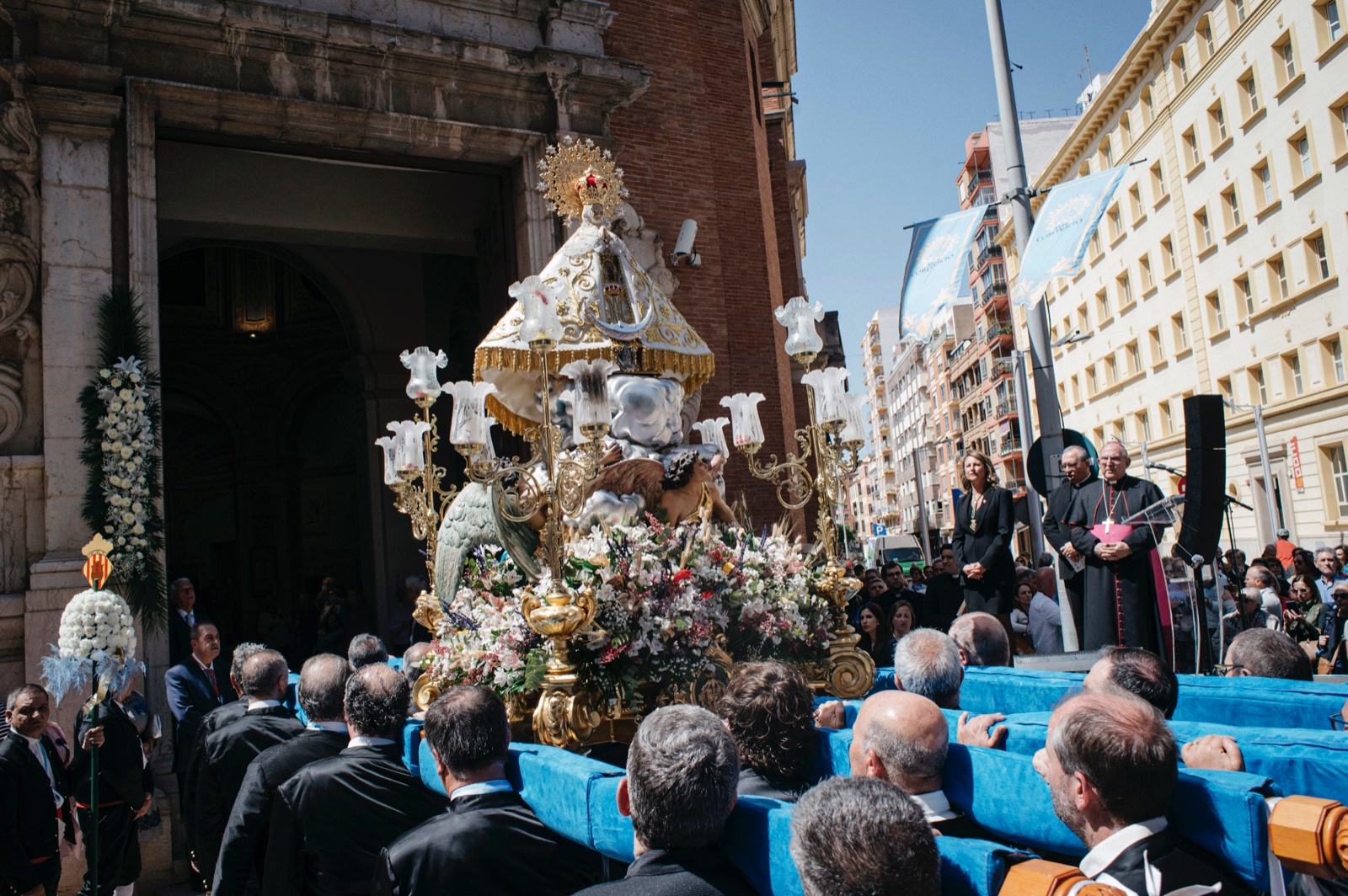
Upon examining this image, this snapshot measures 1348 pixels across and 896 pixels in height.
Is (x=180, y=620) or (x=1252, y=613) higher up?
(x=180, y=620)

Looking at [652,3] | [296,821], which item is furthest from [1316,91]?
[296,821]

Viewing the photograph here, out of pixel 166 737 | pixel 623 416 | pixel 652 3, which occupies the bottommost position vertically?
pixel 166 737

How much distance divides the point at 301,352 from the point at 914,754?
56.8ft

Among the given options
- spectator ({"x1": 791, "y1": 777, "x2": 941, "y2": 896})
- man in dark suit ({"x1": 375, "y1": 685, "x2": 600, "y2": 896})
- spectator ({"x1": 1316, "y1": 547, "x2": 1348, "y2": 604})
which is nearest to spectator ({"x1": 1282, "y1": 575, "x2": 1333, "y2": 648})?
spectator ({"x1": 1316, "y1": 547, "x2": 1348, "y2": 604})

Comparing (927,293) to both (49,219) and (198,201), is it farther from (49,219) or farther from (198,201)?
(198,201)

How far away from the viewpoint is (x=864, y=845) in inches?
70.5

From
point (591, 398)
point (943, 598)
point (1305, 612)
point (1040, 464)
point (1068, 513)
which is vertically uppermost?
point (591, 398)

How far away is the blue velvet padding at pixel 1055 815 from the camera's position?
1920 mm

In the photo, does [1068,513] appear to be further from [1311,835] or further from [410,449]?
[1311,835]

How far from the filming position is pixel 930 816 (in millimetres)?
2371

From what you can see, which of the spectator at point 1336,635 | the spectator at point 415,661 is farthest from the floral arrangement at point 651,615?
the spectator at point 1336,635

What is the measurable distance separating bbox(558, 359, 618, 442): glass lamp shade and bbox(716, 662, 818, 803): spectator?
154cm

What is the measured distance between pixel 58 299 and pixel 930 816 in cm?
781

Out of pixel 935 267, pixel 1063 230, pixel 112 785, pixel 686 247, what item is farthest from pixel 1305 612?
pixel 112 785
